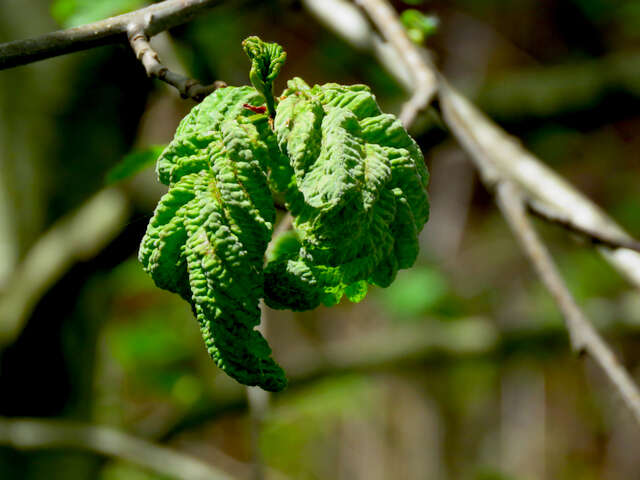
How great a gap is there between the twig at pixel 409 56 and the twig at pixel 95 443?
164 cm

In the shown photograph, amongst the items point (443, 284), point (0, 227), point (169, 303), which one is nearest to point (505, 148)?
point (0, 227)

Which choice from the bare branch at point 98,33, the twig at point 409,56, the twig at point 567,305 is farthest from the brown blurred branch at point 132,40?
the twig at point 567,305

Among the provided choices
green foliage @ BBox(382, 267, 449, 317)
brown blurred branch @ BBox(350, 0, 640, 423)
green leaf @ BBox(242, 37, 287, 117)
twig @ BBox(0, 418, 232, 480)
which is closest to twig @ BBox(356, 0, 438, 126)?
brown blurred branch @ BBox(350, 0, 640, 423)

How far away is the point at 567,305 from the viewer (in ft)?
3.80

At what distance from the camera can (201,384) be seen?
305cm

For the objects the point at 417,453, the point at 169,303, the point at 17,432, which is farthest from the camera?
the point at 417,453

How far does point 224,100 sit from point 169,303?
4309 millimetres

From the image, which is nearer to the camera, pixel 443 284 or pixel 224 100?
pixel 224 100

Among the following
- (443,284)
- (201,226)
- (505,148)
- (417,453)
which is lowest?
(417,453)

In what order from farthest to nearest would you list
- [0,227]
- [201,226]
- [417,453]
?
[417,453] < [0,227] < [201,226]

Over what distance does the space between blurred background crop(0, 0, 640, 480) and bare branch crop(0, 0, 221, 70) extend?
8 centimetres

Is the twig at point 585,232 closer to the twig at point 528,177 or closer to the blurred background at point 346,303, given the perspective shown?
the twig at point 528,177

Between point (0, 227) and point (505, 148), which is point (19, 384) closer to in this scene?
point (0, 227)

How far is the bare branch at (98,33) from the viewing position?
0.73 m
